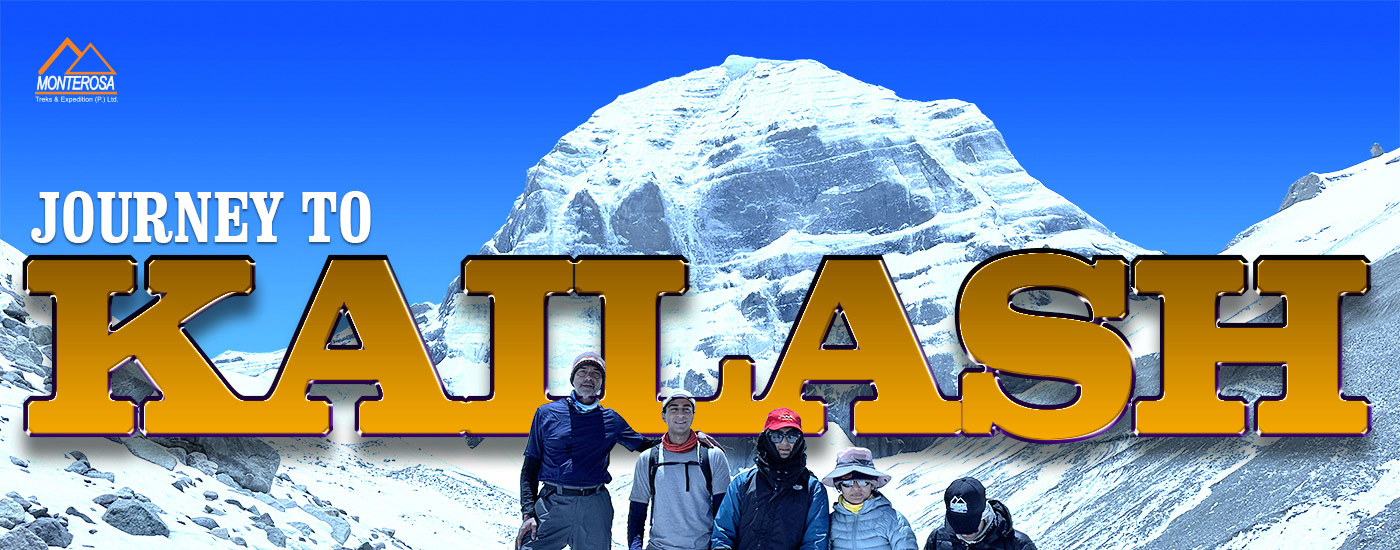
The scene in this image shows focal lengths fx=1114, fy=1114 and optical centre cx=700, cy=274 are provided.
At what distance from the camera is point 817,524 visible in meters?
9.13

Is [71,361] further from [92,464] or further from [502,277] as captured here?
[502,277]

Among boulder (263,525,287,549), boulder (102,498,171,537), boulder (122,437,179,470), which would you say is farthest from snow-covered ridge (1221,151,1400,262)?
boulder (102,498,171,537)

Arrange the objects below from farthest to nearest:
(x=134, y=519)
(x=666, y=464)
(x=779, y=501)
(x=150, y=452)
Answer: (x=150, y=452), (x=134, y=519), (x=666, y=464), (x=779, y=501)

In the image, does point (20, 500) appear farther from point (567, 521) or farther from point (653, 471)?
point (653, 471)

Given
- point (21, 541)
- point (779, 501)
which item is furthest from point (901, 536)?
point (21, 541)

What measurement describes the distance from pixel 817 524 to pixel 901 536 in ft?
2.28

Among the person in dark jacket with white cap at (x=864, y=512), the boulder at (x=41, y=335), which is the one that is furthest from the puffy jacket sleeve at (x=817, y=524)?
the boulder at (x=41, y=335)

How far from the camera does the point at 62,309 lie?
2122 cm

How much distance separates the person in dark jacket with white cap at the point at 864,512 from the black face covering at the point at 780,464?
0.31m

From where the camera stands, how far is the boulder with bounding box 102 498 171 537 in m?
Answer: 13.9

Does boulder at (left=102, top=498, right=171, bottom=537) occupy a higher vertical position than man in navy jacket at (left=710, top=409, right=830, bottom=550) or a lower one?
lower

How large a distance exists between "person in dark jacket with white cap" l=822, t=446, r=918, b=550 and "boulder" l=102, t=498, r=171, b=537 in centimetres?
948

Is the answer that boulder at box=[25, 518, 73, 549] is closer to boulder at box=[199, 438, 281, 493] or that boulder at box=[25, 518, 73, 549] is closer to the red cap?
boulder at box=[199, 438, 281, 493]

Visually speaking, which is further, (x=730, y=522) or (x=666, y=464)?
(x=666, y=464)
